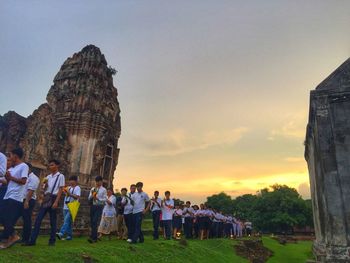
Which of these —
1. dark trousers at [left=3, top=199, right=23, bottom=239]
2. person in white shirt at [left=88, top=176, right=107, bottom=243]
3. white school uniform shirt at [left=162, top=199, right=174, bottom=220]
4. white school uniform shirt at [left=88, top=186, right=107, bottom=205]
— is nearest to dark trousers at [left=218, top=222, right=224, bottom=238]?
white school uniform shirt at [left=162, top=199, right=174, bottom=220]

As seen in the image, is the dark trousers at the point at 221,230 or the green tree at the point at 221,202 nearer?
the dark trousers at the point at 221,230

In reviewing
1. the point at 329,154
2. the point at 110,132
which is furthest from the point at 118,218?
the point at 110,132

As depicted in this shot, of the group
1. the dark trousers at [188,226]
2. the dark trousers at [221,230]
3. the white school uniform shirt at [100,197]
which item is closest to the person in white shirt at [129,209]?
the white school uniform shirt at [100,197]

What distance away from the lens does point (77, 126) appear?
20328mm

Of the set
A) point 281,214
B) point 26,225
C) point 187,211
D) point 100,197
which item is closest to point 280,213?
point 281,214

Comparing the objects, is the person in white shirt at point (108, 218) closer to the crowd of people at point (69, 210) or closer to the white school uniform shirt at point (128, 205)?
the crowd of people at point (69, 210)

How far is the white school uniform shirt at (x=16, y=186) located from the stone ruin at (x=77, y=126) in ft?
37.3

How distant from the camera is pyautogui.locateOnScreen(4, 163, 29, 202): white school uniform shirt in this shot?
6.48 m

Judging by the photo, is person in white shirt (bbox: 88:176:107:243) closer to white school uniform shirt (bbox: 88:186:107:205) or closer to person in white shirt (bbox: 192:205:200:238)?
white school uniform shirt (bbox: 88:186:107:205)

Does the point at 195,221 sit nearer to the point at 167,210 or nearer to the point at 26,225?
the point at 167,210

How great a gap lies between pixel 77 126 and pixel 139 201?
39.0 ft

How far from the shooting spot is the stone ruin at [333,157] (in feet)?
26.2

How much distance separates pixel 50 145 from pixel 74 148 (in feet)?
6.22

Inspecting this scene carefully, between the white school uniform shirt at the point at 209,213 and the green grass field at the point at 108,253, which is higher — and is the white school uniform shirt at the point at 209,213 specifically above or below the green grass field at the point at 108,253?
above
